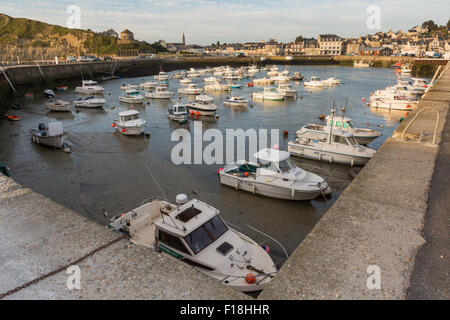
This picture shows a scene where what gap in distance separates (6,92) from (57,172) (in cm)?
3437

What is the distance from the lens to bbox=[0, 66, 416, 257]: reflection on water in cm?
1355

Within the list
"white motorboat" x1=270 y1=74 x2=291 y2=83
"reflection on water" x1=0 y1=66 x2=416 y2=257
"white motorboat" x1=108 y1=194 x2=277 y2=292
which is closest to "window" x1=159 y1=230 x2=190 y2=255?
"white motorboat" x1=108 y1=194 x2=277 y2=292

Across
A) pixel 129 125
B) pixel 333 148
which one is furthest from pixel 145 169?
pixel 333 148

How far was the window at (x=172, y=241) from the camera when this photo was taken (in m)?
8.33

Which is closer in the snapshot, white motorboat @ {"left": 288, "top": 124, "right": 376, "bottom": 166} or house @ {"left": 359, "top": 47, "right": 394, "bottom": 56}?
white motorboat @ {"left": 288, "top": 124, "right": 376, "bottom": 166}

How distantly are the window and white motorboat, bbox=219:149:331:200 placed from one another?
7.15 metres

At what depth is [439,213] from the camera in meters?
6.16

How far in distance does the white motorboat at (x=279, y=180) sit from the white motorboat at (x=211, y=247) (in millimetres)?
5447

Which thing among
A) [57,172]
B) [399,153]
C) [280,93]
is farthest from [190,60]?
[399,153]

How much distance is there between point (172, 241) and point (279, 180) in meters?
7.49

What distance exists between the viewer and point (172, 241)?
27.9 feet

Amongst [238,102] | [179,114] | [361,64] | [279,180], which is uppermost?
[361,64]

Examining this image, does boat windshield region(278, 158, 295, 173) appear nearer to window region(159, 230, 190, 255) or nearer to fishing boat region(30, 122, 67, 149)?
window region(159, 230, 190, 255)

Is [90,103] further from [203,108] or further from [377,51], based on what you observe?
[377,51]
